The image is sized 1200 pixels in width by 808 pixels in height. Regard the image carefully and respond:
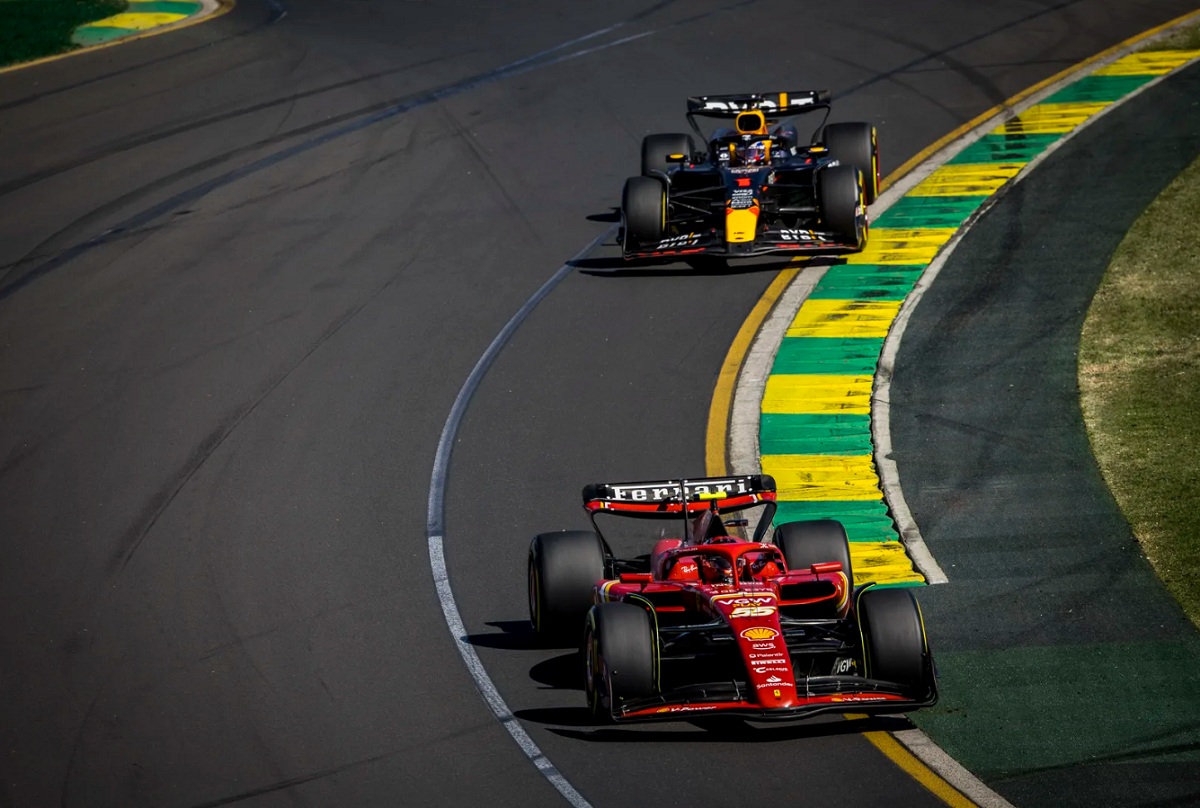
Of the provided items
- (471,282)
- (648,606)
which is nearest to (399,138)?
(471,282)

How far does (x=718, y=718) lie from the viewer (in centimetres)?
1086

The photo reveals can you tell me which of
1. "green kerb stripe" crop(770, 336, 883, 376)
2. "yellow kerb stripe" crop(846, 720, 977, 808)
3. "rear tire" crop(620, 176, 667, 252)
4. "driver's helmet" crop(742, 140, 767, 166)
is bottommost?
"yellow kerb stripe" crop(846, 720, 977, 808)

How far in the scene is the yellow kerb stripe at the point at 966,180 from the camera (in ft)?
74.9

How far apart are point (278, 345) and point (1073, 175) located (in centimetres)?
1144

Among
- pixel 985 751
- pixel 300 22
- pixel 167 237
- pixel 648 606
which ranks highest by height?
pixel 300 22

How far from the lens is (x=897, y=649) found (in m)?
10.4

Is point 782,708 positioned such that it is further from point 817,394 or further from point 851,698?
point 817,394

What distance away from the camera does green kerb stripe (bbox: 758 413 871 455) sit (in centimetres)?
1555

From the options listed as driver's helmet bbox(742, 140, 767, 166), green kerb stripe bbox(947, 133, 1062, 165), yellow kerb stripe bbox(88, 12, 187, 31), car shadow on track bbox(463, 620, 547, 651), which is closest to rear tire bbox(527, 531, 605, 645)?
car shadow on track bbox(463, 620, 547, 651)

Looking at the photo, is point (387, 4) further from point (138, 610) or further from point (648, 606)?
point (648, 606)

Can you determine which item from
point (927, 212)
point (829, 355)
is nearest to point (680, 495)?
point (829, 355)

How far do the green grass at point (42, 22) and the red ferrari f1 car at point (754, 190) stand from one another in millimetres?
16829

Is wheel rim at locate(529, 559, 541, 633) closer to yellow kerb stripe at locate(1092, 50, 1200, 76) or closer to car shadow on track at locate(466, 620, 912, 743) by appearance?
car shadow on track at locate(466, 620, 912, 743)

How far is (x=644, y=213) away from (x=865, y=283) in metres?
2.85
